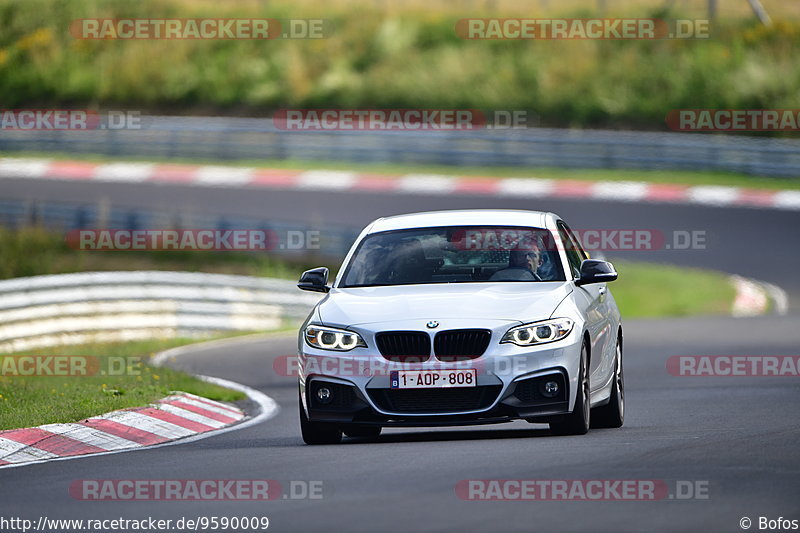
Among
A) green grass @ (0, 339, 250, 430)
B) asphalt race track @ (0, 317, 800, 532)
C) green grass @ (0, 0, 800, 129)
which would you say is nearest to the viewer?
asphalt race track @ (0, 317, 800, 532)

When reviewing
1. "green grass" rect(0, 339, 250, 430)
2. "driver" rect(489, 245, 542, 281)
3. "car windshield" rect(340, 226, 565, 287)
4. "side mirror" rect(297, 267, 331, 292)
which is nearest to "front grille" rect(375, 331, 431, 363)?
"car windshield" rect(340, 226, 565, 287)

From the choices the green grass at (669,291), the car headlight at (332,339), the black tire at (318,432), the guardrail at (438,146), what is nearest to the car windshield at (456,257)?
the car headlight at (332,339)

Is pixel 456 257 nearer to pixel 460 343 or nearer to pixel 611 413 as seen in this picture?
pixel 460 343

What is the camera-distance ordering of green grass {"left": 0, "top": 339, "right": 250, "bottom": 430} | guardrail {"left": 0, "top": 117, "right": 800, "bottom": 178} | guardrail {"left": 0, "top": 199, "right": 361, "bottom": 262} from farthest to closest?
1. guardrail {"left": 0, "top": 117, "right": 800, "bottom": 178}
2. guardrail {"left": 0, "top": 199, "right": 361, "bottom": 262}
3. green grass {"left": 0, "top": 339, "right": 250, "bottom": 430}

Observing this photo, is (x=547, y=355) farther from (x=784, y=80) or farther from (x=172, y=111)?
(x=172, y=111)

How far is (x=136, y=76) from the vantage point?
46750 mm

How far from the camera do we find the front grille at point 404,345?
10.4 metres

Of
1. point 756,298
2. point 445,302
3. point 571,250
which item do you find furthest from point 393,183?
point 445,302

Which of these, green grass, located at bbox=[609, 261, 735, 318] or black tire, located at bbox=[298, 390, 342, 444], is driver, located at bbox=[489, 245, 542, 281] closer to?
black tire, located at bbox=[298, 390, 342, 444]

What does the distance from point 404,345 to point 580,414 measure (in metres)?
1.23

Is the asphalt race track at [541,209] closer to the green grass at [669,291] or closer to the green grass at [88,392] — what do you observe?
the green grass at [669,291]

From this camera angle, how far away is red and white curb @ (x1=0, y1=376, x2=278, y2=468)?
11.4 metres

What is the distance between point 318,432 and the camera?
11039 millimetres

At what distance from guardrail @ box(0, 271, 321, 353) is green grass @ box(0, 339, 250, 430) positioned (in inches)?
152
